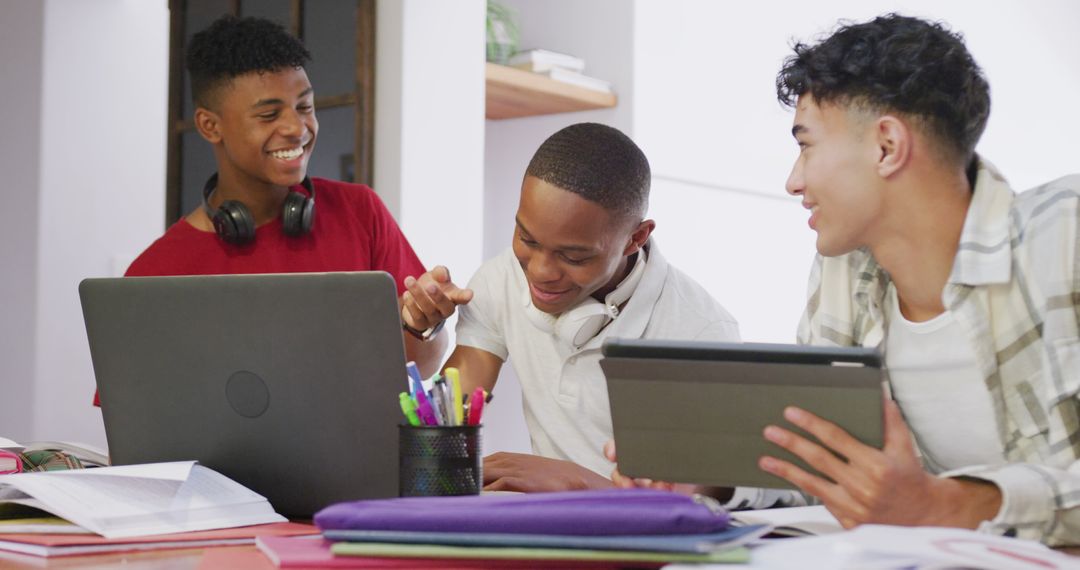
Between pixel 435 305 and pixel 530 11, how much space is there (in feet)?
7.40

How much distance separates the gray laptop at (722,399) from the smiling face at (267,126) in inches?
45.4

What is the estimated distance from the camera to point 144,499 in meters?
1.04

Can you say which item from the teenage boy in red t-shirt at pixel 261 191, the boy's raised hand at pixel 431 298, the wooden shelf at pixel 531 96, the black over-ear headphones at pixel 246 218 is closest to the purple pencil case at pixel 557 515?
the boy's raised hand at pixel 431 298

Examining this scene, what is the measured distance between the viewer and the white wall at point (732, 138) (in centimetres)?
330

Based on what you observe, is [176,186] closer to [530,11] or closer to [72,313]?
[72,313]

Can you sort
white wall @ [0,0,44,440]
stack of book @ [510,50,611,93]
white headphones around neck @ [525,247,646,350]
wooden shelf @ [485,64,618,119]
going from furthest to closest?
stack of book @ [510,50,611,93] → wooden shelf @ [485,64,618,119] → white wall @ [0,0,44,440] → white headphones around neck @ [525,247,646,350]

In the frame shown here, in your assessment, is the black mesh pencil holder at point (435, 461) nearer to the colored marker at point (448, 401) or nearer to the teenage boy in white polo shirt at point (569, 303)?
the colored marker at point (448, 401)

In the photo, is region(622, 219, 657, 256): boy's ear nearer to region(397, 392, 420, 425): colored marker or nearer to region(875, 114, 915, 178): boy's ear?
region(875, 114, 915, 178): boy's ear

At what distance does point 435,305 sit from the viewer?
1374 mm

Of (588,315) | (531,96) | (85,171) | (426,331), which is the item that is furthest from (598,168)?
(85,171)

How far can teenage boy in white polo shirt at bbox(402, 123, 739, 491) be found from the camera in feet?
4.64

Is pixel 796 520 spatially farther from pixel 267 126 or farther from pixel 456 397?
pixel 267 126

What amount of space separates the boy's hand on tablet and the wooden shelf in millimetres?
1770

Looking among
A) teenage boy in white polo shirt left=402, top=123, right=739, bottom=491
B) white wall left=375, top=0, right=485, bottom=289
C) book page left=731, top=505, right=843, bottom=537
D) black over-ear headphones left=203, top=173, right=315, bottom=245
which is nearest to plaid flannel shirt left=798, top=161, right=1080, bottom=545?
book page left=731, top=505, right=843, bottom=537
